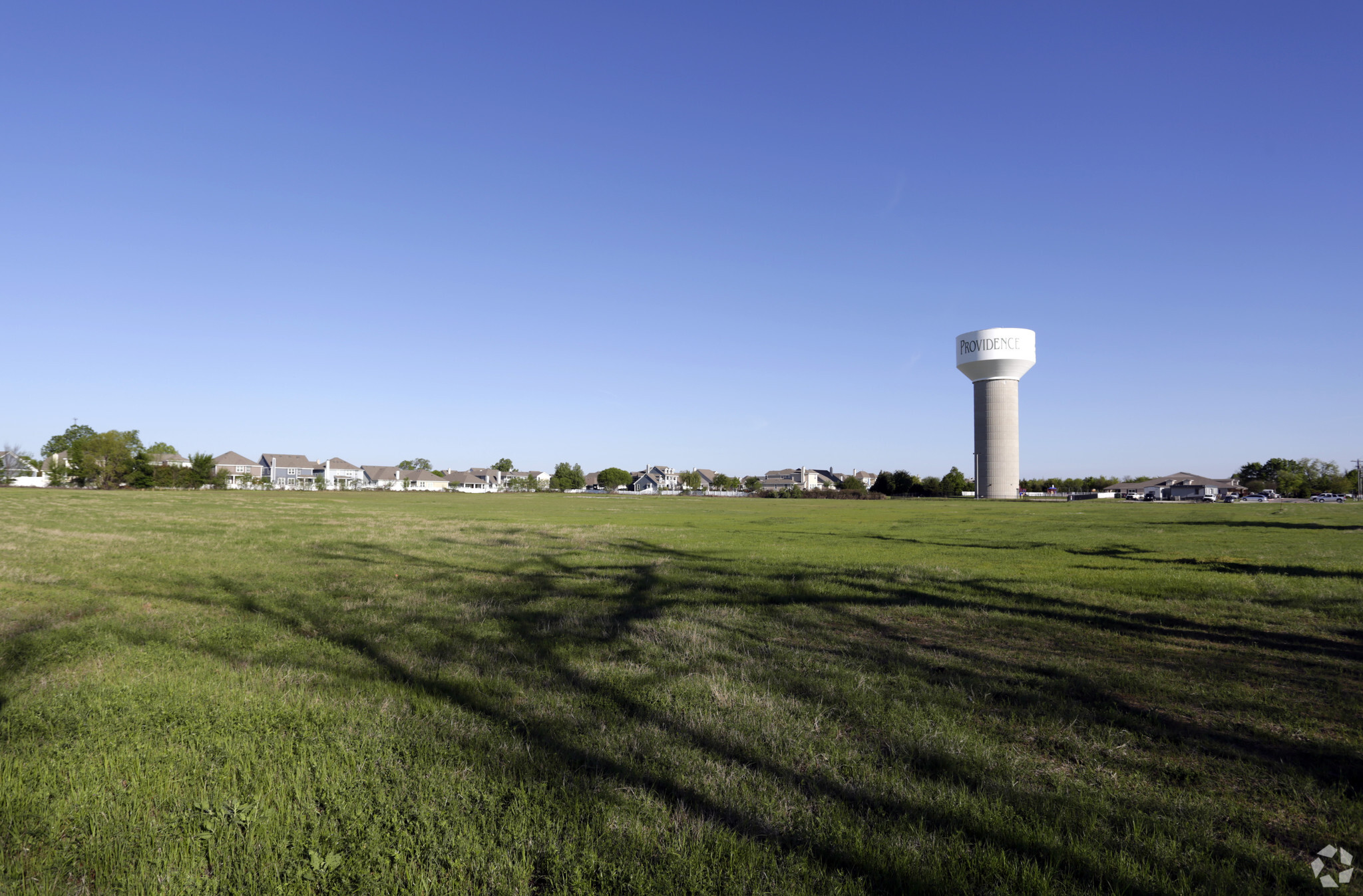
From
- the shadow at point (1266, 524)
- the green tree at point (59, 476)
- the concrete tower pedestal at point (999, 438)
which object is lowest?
the shadow at point (1266, 524)

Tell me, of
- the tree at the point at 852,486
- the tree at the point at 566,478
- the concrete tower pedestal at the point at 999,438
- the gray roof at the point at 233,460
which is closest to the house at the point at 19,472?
the gray roof at the point at 233,460

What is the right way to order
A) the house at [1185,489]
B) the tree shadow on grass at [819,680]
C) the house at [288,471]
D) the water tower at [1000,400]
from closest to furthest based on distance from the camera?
the tree shadow on grass at [819,680] → the water tower at [1000,400] → the house at [1185,489] → the house at [288,471]

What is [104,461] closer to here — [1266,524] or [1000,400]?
[1266,524]

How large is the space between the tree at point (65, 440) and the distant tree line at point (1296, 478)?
871ft

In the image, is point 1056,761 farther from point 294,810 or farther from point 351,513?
point 351,513

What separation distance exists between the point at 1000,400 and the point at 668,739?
461 ft

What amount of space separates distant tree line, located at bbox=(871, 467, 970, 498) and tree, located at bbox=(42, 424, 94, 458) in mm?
171874

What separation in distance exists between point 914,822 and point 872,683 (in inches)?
116

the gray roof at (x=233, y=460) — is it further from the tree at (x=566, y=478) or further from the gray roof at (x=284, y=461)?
the tree at (x=566, y=478)

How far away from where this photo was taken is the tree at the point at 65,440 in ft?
479

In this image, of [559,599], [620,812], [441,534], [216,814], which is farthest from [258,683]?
[441,534]

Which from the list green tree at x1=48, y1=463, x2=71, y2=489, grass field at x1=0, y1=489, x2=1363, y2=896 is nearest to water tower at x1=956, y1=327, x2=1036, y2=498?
grass field at x1=0, y1=489, x2=1363, y2=896

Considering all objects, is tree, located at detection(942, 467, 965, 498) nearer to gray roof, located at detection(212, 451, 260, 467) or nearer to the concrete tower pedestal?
the concrete tower pedestal

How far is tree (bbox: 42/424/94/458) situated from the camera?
14612 centimetres
